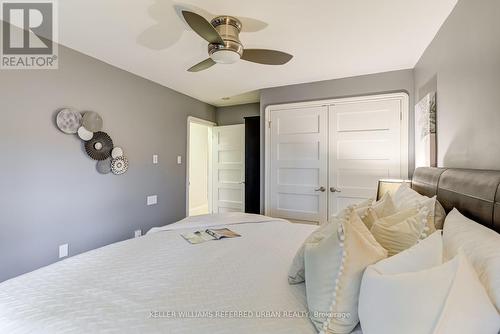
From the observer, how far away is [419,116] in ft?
7.80

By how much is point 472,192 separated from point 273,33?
174 centimetres

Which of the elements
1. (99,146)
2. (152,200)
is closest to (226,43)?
(99,146)

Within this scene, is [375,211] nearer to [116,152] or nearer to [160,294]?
[160,294]

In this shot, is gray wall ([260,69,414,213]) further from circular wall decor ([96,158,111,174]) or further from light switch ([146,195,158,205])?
circular wall decor ([96,158,111,174])

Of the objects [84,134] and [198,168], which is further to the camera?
[198,168]

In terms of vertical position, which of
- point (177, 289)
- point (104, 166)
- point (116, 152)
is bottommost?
point (177, 289)

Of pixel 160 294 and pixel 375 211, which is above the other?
pixel 375 211

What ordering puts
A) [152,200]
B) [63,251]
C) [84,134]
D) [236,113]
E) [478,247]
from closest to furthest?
1. [478,247]
2. [63,251]
3. [84,134]
4. [152,200]
5. [236,113]

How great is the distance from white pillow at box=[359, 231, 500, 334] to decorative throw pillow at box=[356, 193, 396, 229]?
0.45 m

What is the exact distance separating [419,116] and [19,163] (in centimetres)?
373

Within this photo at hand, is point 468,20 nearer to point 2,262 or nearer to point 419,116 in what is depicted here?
point 419,116

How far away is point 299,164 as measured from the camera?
3.24m

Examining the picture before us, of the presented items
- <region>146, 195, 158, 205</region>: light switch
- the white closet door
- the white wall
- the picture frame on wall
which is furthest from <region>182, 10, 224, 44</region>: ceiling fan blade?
the white wall

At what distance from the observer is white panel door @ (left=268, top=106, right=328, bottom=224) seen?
3.11 metres
